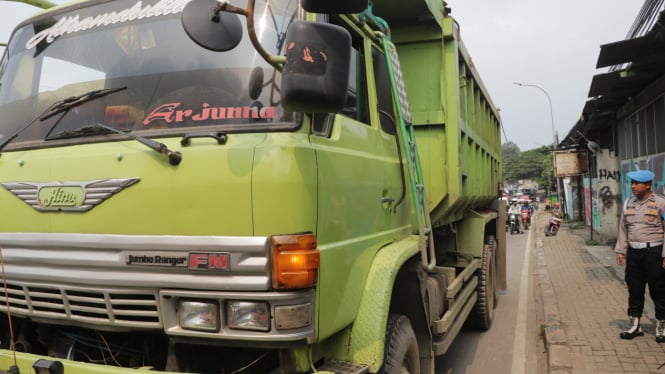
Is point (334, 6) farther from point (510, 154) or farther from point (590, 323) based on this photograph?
point (510, 154)

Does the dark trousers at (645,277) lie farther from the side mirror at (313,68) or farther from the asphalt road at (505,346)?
the side mirror at (313,68)

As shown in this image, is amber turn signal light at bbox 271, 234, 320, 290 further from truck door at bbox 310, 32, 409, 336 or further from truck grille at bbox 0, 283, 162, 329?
truck grille at bbox 0, 283, 162, 329

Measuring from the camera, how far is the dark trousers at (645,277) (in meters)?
5.09

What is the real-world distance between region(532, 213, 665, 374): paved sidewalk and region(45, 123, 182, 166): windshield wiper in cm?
409

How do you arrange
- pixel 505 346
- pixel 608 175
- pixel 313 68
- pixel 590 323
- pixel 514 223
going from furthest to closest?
pixel 514 223 < pixel 608 175 < pixel 590 323 < pixel 505 346 < pixel 313 68

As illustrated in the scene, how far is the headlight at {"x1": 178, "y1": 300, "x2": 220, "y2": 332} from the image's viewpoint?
202 cm

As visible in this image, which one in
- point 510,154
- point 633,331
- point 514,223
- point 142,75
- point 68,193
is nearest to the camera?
point 68,193

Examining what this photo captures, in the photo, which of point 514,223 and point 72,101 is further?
point 514,223

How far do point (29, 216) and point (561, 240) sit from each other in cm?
1821

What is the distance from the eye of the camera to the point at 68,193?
2.21m

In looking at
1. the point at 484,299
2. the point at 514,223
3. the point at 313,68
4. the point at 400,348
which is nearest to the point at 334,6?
the point at 313,68

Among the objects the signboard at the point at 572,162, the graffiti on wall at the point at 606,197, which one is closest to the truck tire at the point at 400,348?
the graffiti on wall at the point at 606,197

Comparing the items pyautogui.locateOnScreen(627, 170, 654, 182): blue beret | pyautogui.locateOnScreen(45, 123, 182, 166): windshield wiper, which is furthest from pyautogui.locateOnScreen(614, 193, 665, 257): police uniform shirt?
pyautogui.locateOnScreen(45, 123, 182, 166): windshield wiper

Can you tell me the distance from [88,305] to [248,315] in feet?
2.62
